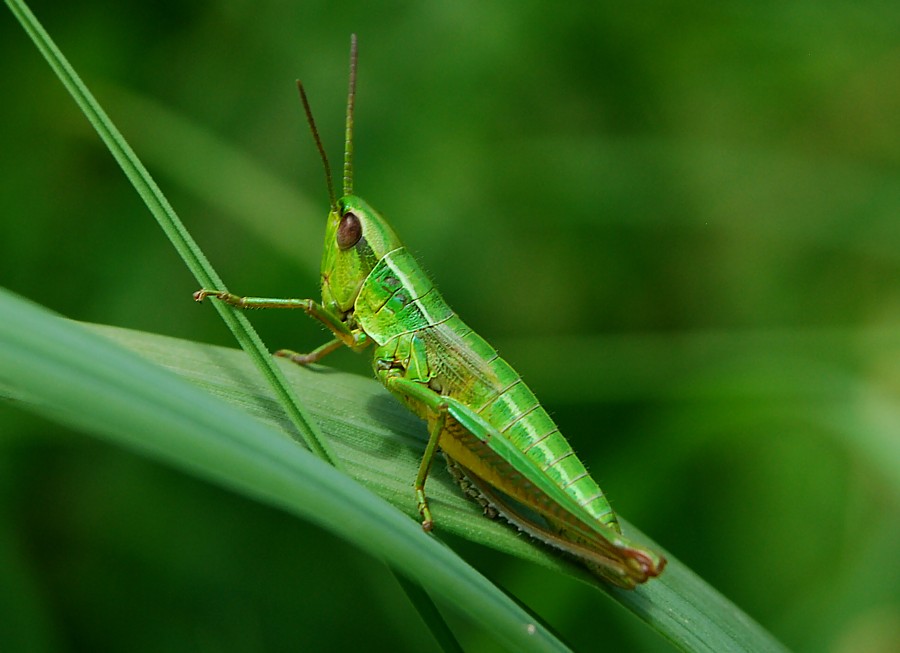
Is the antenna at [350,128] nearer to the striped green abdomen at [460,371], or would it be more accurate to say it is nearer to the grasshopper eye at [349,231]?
the grasshopper eye at [349,231]

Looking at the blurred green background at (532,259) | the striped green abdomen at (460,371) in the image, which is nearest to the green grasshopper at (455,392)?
the striped green abdomen at (460,371)

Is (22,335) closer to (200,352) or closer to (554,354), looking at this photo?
(200,352)

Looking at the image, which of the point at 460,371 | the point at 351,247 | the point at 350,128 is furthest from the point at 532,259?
the point at 350,128

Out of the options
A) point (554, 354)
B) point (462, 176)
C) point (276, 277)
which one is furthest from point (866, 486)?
point (276, 277)

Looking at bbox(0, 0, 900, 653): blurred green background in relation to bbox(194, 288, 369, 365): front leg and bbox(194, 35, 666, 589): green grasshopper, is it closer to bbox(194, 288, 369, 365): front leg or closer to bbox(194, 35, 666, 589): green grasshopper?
bbox(194, 288, 369, 365): front leg

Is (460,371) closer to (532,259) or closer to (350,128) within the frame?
(350,128)
